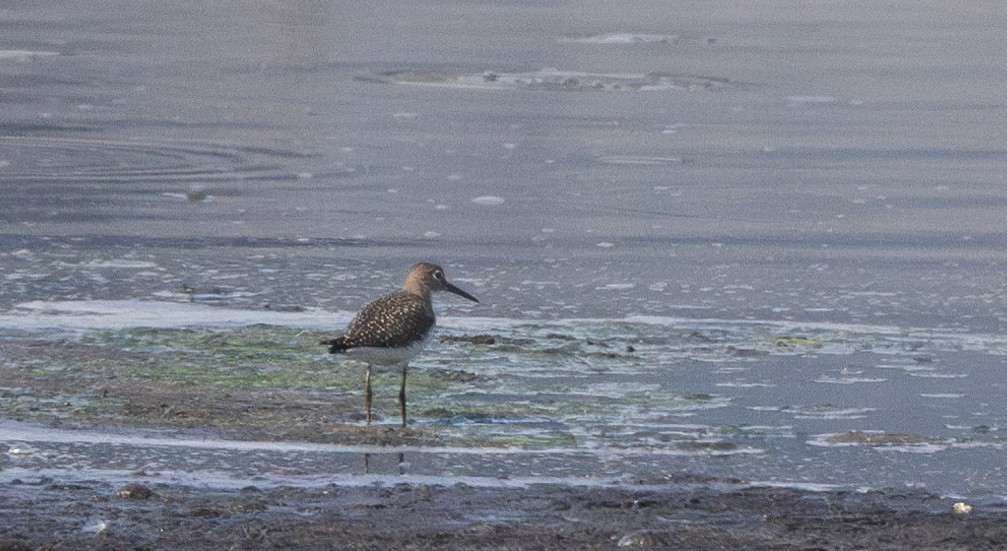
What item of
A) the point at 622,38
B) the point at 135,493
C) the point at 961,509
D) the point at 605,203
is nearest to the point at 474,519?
the point at 135,493

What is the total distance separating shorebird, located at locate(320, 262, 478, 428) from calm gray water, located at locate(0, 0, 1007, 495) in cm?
51

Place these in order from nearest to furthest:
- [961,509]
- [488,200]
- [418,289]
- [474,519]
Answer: [474,519] < [961,509] < [418,289] < [488,200]

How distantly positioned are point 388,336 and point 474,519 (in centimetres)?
173

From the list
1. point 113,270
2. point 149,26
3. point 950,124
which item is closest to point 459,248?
point 113,270

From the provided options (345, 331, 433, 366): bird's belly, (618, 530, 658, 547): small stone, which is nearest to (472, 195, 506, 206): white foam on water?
(345, 331, 433, 366): bird's belly

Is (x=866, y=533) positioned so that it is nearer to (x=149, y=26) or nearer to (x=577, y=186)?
(x=577, y=186)

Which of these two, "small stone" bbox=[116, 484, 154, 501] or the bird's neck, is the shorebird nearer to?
the bird's neck

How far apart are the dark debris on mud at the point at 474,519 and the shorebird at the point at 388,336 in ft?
4.05

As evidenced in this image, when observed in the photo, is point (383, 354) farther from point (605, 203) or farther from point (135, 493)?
point (605, 203)

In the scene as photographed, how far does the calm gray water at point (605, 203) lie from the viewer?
7613mm

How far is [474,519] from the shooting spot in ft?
18.1

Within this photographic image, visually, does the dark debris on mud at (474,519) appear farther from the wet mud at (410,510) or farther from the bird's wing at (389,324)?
the bird's wing at (389,324)


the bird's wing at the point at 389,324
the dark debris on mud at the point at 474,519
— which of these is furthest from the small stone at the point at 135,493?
the bird's wing at the point at 389,324

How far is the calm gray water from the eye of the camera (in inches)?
300
